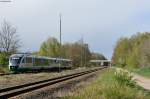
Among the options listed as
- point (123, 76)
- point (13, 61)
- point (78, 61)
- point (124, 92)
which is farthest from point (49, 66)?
point (78, 61)

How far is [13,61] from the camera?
63250 mm

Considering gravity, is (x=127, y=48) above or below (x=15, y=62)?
above

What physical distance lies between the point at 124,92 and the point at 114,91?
34.5 inches

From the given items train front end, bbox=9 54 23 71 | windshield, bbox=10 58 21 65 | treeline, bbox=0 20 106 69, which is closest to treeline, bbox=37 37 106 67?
treeline, bbox=0 20 106 69

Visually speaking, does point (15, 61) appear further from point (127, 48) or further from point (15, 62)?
point (127, 48)

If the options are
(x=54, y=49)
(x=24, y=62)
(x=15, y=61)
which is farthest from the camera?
(x=54, y=49)

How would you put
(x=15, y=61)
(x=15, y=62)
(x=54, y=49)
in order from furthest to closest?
(x=54, y=49), (x=15, y=61), (x=15, y=62)

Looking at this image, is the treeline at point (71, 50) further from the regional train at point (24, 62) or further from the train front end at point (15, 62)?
the train front end at point (15, 62)

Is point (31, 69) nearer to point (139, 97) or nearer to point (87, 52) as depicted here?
point (139, 97)

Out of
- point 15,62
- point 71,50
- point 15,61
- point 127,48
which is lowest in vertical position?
point 15,62

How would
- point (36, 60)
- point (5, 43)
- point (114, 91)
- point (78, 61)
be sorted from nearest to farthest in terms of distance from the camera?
point (114, 91) → point (36, 60) → point (5, 43) → point (78, 61)

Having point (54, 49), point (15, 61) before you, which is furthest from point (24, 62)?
point (54, 49)

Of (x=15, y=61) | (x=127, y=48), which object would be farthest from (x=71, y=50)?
(x=15, y=61)

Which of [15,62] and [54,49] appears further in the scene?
[54,49]
